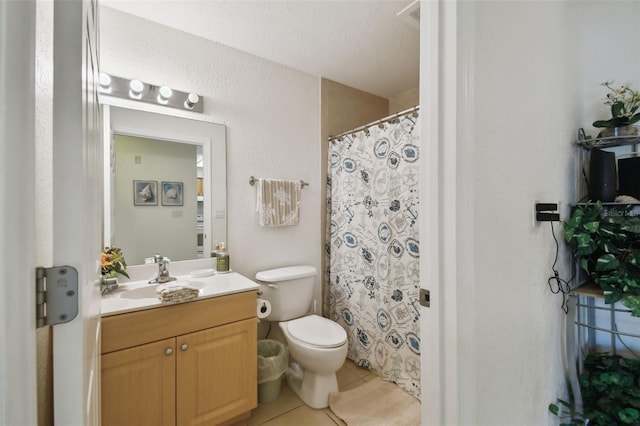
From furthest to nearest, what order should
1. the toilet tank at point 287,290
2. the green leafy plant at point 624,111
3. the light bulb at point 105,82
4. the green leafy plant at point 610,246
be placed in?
the toilet tank at point 287,290, the light bulb at point 105,82, the green leafy plant at point 624,111, the green leafy plant at point 610,246

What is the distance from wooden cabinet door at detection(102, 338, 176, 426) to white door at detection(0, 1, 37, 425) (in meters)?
1.01

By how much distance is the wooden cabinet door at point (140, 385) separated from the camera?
3.79 feet

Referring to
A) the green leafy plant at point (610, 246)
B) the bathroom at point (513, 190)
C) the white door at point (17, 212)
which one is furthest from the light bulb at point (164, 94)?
the green leafy plant at point (610, 246)

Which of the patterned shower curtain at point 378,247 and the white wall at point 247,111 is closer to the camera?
the white wall at point 247,111

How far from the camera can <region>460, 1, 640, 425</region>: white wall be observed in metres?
0.84

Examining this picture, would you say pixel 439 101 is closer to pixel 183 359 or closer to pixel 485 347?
pixel 485 347

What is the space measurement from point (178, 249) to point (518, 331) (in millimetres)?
1839

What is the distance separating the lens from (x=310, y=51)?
78.3 inches

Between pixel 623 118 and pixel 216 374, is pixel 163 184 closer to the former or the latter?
pixel 216 374

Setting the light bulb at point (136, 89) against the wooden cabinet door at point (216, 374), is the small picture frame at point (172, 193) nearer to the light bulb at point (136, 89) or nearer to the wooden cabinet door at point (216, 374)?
the light bulb at point (136, 89)

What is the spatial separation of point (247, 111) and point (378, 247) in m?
1.41

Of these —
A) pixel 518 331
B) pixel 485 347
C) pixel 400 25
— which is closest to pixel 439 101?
pixel 485 347

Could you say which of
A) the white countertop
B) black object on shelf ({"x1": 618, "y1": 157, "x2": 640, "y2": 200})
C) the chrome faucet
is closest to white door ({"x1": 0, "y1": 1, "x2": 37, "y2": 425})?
the white countertop

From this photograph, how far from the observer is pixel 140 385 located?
123 centimetres
